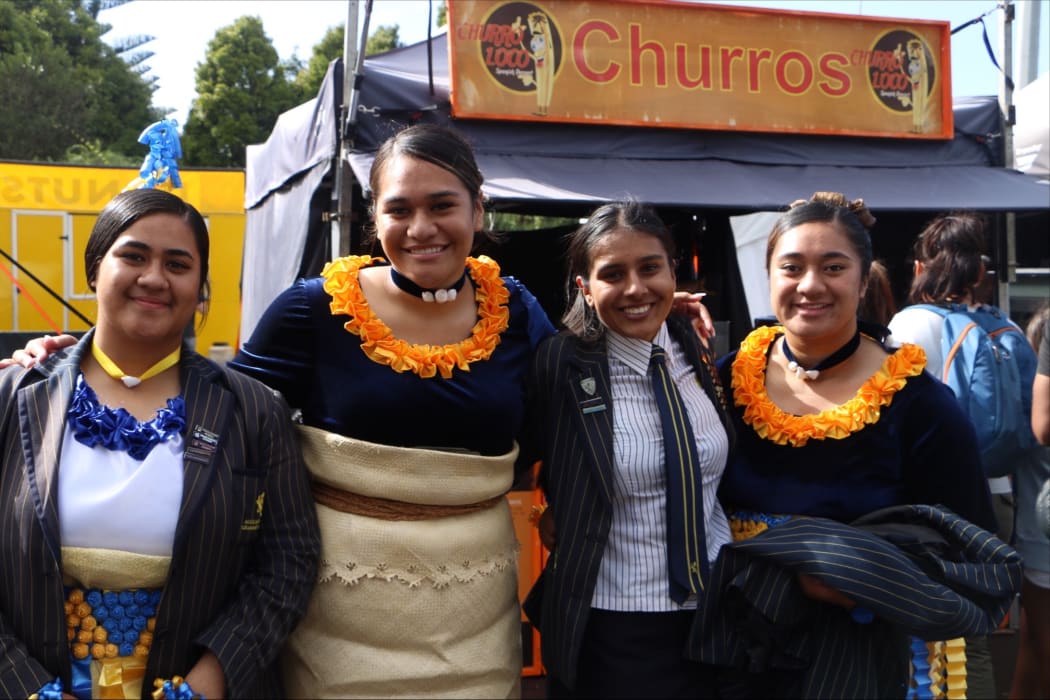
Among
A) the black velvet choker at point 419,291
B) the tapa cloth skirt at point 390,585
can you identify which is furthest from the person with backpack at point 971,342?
Result: the tapa cloth skirt at point 390,585

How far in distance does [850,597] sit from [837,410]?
1.48 feet

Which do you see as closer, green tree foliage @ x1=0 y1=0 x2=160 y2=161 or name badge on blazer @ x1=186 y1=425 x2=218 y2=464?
name badge on blazer @ x1=186 y1=425 x2=218 y2=464

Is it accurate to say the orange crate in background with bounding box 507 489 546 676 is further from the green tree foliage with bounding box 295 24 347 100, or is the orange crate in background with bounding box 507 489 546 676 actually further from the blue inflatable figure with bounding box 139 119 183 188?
the green tree foliage with bounding box 295 24 347 100

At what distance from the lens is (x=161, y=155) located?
2.24 m

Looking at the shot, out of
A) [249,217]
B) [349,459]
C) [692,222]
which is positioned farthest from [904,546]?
[249,217]

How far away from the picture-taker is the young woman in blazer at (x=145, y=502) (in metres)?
1.72

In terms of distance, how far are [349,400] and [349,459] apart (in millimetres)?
128

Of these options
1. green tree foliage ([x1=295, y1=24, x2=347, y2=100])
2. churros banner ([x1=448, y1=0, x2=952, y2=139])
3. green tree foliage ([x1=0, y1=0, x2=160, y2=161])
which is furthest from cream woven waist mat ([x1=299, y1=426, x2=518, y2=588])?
green tree foliage ([x1=295, y1=24, x2=347, y2=100])

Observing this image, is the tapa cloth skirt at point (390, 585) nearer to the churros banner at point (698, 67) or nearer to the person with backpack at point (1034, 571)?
the person with backpack at point (1034, 571)

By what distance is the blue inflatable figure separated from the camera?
2.20m

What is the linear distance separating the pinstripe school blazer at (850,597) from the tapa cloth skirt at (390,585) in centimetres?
55

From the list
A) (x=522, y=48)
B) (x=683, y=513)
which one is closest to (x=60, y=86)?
(x=522, y=48)

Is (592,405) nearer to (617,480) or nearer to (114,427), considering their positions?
(617,480)

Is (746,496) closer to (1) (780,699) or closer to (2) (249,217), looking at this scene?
(1) (780,699)
